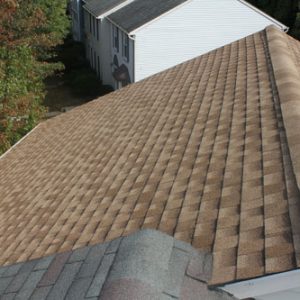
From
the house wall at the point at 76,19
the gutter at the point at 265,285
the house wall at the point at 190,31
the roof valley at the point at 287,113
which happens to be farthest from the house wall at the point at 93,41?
the gutter at the point at 265,285

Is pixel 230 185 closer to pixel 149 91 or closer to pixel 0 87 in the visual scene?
pixel 149 91

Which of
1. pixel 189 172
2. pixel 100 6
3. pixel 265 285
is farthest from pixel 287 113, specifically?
pixel 100 6

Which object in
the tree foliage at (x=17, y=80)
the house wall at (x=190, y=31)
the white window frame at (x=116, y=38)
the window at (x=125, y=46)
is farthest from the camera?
the white window frame at (x=116, y=38)

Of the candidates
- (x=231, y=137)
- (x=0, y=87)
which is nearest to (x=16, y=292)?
(x=231, y=137)

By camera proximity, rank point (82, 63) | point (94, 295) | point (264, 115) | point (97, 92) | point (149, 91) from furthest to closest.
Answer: point (82, 63) → point (97, 92) → point (149, 91) → point (264, 115) → point (94, 295)

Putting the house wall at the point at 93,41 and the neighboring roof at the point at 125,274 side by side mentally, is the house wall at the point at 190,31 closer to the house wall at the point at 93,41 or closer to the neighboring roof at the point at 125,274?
the house wall at the point at 93,41

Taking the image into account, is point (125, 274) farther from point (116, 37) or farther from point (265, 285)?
point (116, 37)
